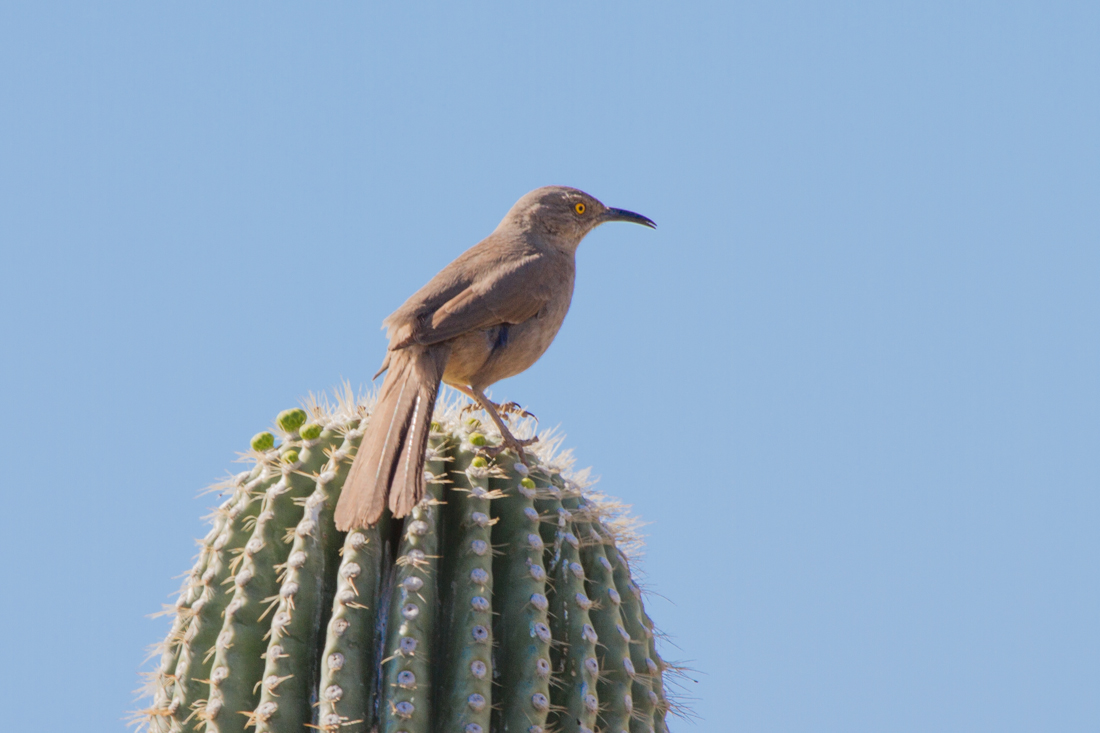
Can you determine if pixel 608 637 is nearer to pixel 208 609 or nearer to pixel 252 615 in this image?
pixel 252 615

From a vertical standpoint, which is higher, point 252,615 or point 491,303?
point 491,303

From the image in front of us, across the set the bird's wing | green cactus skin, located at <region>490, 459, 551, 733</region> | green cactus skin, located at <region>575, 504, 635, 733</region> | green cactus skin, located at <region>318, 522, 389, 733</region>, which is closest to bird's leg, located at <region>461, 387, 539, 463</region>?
green cactus skin, located at <region>490, 459, 551, 733</region>

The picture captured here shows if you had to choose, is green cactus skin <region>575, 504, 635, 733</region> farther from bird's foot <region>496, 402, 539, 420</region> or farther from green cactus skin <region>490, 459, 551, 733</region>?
bird's foot <region>496, 402, 539, 420</region>

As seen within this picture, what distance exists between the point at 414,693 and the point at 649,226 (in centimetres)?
412

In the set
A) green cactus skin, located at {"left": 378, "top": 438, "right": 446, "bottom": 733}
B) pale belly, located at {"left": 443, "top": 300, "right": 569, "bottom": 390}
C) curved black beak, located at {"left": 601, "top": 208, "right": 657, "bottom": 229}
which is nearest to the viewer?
green cactus skin, located at {"left": 378, "top": 438, "right": 446, "bottom": 733}

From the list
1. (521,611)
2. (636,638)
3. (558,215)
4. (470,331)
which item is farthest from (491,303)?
(521,611)

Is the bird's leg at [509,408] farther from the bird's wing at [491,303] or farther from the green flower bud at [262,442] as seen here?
the green flower bud at [262,442]

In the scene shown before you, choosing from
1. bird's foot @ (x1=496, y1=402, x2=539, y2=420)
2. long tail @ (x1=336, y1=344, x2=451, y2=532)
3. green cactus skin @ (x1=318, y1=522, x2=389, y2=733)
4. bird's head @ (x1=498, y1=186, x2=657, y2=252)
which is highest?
bird's head @ (x1=498, y1=186, x2=657, y2=252)

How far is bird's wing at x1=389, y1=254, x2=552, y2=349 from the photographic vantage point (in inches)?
183

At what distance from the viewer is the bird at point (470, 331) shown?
3386 mm

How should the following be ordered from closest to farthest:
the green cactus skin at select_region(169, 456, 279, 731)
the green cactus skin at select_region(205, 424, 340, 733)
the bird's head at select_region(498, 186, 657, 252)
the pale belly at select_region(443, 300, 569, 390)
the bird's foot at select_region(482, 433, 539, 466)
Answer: the green cactus skin at select_region(205, 424, 340, 733), the green cactus skin at select_region(169, 456, 279, 731), the bird's foot at select_region(482, 433, 539, 466), the pale belly at select_region(443, 300, 569, 390), the bird's head at select_region(498, 186, 657, 252)

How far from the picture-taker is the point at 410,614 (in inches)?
122

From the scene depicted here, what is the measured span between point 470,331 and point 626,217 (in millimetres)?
2004

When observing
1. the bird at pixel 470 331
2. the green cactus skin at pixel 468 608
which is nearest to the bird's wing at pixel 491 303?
the bird at pixel 470 331
